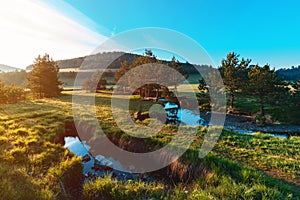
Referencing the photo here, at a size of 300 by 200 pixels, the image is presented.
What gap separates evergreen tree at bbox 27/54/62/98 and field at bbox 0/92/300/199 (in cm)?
3437

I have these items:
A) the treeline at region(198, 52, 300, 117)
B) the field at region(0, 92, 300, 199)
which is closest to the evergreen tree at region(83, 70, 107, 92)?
the treeline at region(198, 52, 300, 117)

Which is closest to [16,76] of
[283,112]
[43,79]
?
[43,79]

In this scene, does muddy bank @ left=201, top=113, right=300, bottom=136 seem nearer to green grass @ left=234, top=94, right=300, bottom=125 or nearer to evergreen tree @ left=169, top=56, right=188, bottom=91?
green grass @ left=234, top=94, right=300, bottom=125

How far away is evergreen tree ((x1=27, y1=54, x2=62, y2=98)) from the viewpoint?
143ft

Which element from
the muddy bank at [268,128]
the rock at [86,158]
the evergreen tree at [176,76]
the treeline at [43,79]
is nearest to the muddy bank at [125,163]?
the rock at [86,158]

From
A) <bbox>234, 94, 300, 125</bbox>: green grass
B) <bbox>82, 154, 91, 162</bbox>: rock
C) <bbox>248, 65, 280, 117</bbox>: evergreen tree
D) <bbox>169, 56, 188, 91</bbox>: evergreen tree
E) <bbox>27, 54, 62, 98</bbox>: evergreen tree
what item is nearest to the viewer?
A: <bbox>82, 154, 91, 162</bbox>: rock

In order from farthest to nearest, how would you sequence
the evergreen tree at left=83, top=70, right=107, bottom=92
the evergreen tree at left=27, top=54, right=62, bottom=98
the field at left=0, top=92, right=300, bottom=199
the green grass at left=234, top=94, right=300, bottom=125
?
the evergreen tree at left=83, top=70, right=107, bottom=92
the evergreen tree at left=27, top=54, right=62, bottom=98
the green grass at left=234, top=94, right=300, bottom=125
the field at left=0, top=92, right=300, bottom=199

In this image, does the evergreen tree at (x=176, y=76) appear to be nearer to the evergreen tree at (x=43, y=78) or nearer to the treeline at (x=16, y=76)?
the evergreen tree at (x=43, y=78)

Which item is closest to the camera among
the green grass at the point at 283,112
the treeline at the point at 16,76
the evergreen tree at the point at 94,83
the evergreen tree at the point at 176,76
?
the green grass at the point at 283,112

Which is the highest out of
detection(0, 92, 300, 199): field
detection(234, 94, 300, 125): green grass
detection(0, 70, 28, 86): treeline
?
detection(0, 70, 28, 86): treeline

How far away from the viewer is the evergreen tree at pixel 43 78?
43469 millimetres

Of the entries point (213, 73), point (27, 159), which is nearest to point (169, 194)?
point (27, 159)

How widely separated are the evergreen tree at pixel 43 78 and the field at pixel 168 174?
1353 inches

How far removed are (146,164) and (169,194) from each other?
405 centimetres
